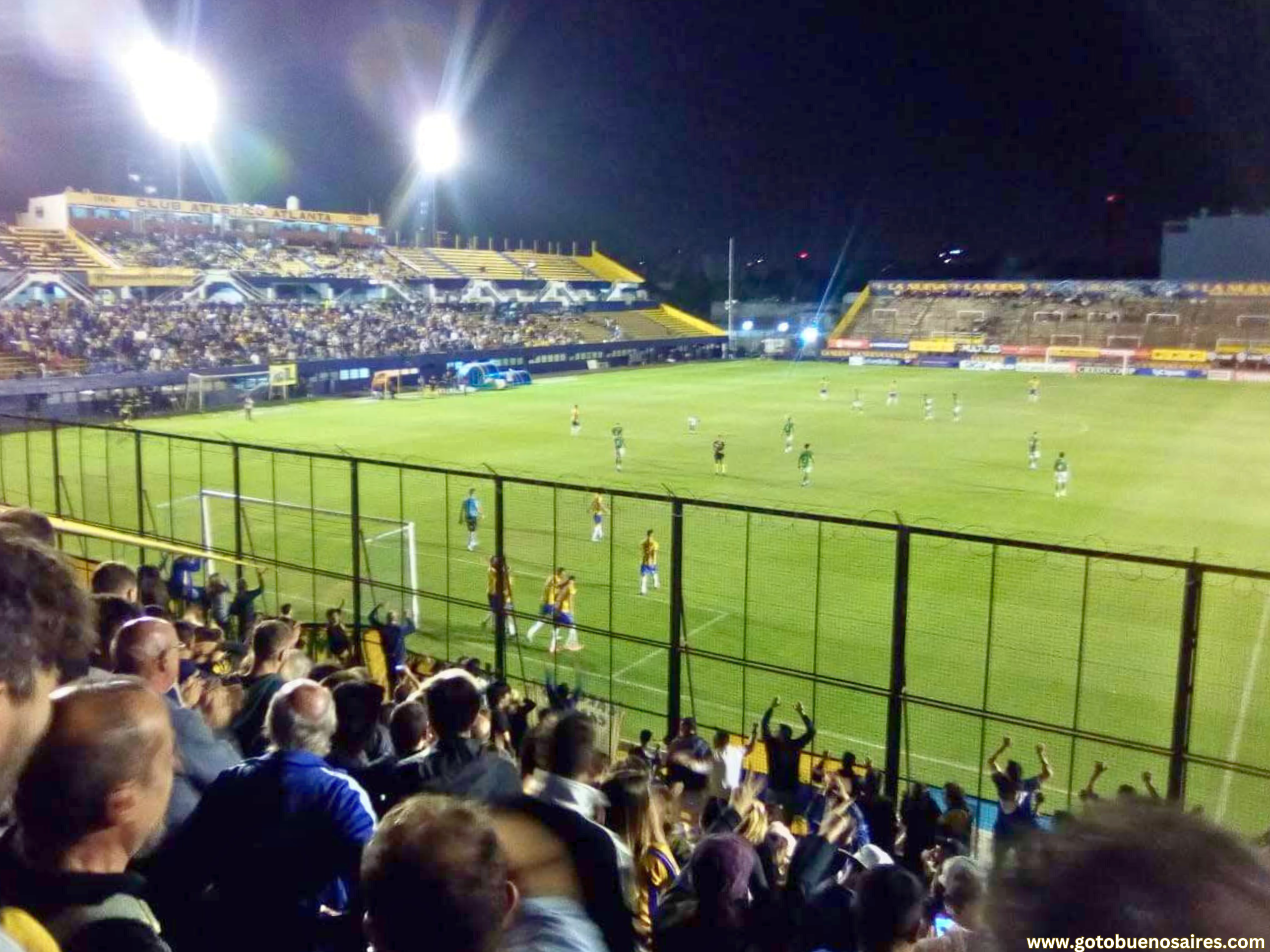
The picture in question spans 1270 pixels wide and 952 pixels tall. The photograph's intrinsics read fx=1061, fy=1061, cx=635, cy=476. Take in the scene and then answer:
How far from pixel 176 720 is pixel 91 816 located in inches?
82.3

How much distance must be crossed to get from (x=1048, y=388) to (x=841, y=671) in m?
52.2

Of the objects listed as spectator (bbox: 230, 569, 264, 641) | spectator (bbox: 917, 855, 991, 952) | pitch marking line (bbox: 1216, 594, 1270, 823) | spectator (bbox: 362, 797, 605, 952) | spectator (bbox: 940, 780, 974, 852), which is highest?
spectator (bbox: 362, 797, 605, 952)

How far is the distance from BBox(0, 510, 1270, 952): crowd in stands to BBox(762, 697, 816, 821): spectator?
39.5 inches

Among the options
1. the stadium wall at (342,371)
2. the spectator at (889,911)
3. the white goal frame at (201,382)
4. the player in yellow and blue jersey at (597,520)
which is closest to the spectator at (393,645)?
the spectator at (889,911)

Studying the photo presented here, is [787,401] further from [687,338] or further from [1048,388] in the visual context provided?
[687,338]

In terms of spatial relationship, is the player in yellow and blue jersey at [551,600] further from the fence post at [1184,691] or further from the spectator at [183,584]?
the fence post at [1184,691]

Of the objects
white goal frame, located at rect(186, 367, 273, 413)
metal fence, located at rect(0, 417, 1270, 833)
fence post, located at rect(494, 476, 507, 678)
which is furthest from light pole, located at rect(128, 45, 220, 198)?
fence post, located at rect(494, 476, 507, 678)

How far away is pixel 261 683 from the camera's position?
6.41 m

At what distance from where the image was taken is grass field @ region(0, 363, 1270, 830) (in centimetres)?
1511

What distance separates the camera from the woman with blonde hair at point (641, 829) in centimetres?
462

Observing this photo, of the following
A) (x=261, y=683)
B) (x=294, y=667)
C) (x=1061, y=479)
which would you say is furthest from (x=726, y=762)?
(x=1061, y=479)

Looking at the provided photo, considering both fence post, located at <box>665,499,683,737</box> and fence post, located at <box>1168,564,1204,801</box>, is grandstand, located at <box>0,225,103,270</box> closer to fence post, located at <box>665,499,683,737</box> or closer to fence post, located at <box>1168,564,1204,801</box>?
fence post, located at <box>665,499,683,737</box>

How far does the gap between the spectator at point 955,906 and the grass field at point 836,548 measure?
5048 mm

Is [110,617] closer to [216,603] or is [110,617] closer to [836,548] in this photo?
[216,603]
